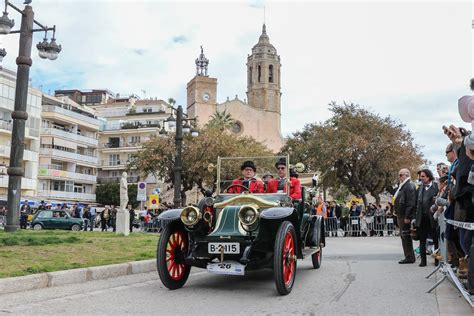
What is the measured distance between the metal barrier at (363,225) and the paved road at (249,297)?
48.9 feet

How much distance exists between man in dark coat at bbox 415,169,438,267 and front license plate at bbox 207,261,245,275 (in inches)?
167

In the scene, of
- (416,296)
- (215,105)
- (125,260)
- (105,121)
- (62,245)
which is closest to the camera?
(416,296)

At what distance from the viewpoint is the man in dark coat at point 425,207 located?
9117 mm

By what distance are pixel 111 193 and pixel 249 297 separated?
196 feet

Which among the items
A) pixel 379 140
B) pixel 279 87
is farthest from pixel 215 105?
pixel 379 140

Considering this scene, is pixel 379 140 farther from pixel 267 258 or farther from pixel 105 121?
pixel 105 121

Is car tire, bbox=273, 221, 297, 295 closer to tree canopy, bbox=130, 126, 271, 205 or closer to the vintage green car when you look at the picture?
the vintage green car

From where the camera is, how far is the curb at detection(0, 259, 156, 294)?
20.9 ft

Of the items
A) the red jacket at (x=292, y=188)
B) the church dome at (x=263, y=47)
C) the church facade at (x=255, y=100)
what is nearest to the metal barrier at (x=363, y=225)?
the red jacket at (x=292, y=188)

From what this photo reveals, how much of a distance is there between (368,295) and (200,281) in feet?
8.60

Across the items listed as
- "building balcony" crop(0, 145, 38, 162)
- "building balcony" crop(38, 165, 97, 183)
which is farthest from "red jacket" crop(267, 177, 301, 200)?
"building balcony" crop(38, 165, 97, 183)

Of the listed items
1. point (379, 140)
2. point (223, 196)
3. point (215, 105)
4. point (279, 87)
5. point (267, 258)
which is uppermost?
point (279, 87)

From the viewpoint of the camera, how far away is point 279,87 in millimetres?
99438

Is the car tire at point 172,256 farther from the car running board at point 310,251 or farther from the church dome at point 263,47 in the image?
the church dome at point 263,47
